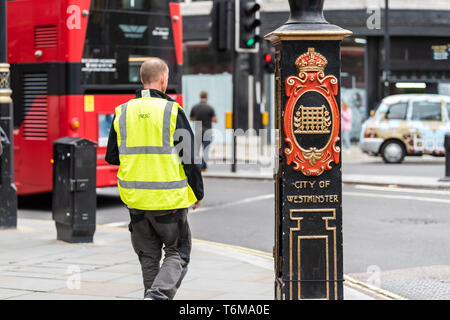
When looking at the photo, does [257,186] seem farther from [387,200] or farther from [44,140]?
[44,140]

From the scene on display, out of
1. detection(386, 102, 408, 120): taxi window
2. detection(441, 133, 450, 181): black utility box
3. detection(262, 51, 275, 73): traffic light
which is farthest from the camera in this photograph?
detection(386, 102, 408, 120): taxi window

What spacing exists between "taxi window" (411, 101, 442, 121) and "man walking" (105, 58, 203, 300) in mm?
17548

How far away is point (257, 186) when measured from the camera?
17.4m

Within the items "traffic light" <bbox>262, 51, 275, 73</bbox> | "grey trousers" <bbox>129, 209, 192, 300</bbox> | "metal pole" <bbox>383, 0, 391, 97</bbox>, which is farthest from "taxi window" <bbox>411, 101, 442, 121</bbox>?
"grey trousers" <bbox>129, 209, 192, 300</bbox>

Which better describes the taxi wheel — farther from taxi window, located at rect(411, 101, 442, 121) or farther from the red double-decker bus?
the red double-decker bus

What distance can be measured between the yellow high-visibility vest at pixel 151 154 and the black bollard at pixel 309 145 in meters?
0.73

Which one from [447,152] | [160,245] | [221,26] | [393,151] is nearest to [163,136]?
[160,245]

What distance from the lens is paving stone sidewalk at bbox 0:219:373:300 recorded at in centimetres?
707

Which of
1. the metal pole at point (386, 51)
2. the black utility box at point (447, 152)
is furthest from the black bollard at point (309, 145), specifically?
the metal pole at point (386, 51)

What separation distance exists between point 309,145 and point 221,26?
46.4 ft

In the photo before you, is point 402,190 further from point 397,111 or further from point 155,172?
point 155,172

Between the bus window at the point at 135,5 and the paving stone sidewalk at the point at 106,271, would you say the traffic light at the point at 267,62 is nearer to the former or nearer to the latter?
the bus window at the point at 135,5

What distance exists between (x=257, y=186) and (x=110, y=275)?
377 inches

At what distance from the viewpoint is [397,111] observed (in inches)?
906
